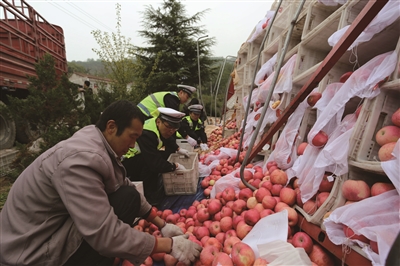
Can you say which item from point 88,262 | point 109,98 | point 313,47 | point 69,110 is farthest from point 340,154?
point 109,98

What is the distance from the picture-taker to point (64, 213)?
1502 mm

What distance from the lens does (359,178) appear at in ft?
5.64

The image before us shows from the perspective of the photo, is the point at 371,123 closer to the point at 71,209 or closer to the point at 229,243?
the point at 229,243

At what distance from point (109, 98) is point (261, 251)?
635 cm

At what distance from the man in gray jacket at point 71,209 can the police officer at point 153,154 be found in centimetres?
148

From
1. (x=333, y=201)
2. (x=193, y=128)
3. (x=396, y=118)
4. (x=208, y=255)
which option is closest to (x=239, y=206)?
(x=208, y=255)

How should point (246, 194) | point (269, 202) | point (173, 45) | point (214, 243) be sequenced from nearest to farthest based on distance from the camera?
point (214, 243) → point (269, 202) → point (246, 194) → point (173, 45)

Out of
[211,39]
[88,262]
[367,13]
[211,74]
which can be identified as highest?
[211,39]

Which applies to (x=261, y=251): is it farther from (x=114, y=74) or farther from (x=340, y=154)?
(x=114, y=74)

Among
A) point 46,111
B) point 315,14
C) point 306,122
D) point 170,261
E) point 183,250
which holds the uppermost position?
point 315,14

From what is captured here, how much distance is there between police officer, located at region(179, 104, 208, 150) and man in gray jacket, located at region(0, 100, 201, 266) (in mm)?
4445

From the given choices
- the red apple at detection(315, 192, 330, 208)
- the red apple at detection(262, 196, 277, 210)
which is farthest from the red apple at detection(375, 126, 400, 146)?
the red apple at detection(262, 196, 277, 210)

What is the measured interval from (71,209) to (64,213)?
0.25m

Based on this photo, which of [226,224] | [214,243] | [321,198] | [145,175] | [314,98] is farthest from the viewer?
[145,175]
